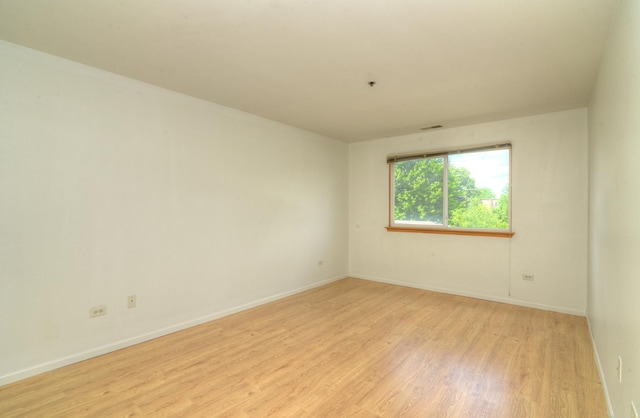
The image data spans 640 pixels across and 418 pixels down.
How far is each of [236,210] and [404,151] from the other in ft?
9.50

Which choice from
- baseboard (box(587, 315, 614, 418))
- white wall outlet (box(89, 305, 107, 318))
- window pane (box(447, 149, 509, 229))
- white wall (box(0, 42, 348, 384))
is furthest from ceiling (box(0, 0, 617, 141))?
baseboard (box(587, 315, 614, 418))

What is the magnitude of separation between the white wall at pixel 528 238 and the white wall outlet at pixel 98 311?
3.98 m

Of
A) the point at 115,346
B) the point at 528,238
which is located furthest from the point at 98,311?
the point at 528,238

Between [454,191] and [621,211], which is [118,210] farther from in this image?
[454,191]

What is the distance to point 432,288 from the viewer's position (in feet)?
15.4

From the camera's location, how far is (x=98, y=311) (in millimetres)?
2639

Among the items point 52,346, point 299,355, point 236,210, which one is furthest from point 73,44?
point 299,355

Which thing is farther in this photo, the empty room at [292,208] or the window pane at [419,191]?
the window pane at [419,191]

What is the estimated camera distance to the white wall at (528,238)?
363 cm

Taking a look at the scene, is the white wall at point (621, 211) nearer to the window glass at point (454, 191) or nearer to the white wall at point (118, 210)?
the window glass at point (454, 191)

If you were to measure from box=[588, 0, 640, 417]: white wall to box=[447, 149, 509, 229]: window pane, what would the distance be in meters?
1.76

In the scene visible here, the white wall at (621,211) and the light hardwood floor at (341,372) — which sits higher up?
the white wall at (621,211)

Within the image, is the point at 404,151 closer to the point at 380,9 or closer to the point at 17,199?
the point at 380,9

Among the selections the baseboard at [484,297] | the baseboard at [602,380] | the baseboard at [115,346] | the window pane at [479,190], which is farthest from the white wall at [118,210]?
the baseboard at [602,380]
